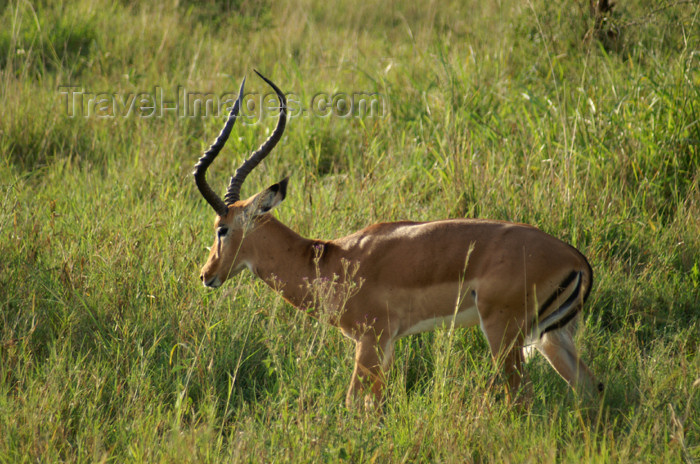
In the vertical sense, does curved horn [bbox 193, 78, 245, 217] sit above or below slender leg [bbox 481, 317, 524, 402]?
above

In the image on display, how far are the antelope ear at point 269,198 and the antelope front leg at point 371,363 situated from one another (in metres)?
0.84

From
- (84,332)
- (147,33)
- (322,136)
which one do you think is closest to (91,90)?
(147,33)

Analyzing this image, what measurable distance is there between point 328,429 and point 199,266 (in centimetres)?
198

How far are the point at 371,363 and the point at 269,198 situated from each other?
1003 millimetres

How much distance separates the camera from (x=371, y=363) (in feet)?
12.5

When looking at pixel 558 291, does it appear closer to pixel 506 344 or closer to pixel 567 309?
pixel 567 309

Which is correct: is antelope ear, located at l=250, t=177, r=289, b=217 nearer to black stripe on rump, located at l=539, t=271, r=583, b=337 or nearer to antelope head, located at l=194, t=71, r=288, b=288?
antelope head, located at l=194, t=71, r=288, b=288

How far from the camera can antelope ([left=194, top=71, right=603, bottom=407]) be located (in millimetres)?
3512

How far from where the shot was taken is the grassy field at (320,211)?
3.23m

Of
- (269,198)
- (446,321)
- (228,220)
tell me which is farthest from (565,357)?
(228,220)

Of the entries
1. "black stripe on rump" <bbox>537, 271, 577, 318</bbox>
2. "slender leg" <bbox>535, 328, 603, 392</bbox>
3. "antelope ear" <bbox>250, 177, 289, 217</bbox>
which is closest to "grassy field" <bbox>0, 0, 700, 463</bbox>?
"slender leg" <bbox>535, 328, 603, 392</bbox>

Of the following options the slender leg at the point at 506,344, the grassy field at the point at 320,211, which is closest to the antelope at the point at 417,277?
the slender leg at the point at 506,344

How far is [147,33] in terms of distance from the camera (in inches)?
346

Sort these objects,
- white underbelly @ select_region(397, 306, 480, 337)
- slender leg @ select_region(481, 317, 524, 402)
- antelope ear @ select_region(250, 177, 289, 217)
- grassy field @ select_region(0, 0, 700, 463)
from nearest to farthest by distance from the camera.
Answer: grassy field @ select_region(0, 0, 700, 463) < slender leg @ select_region(481, 317, 524, 402) < white underbelly @ select_region(397, 306, 480, 337) < antelope ear @ select_region(250, 177, 289, 217)
